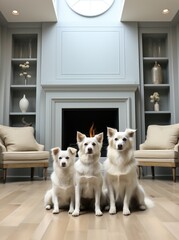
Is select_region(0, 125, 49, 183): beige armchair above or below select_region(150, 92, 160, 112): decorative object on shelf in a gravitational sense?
below

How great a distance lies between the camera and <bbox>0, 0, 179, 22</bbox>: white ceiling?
456 centimetres

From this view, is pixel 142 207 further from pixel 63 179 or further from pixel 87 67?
pixel 87 67

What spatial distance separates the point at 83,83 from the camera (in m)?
5.23

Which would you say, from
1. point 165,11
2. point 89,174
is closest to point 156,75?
point 165,11

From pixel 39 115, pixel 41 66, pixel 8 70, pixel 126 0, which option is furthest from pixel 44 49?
pixel 126 0

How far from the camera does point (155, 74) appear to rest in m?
5.41

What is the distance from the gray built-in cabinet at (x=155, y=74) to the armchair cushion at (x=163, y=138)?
1.56 feet

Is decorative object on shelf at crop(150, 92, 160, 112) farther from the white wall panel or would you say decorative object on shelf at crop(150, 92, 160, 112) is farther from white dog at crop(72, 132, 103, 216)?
white dog at crop(72, 132, 103, 216)

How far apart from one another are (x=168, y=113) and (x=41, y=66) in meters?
2.67

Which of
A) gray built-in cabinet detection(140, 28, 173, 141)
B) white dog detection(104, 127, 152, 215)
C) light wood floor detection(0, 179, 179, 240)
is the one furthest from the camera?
gray built-in cabinet detection(140, 28, 173, 141)

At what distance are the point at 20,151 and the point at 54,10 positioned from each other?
8.48 feet

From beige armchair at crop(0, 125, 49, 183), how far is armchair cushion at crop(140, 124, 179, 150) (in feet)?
5.77

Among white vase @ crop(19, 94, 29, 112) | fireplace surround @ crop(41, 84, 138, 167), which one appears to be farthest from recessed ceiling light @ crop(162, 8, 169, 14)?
white vase @ crop(19, 94, 29, 112)

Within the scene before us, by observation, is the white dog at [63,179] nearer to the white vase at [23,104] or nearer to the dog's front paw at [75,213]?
the dog's front paw at [75,213]
